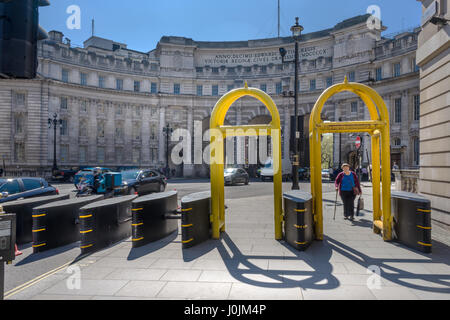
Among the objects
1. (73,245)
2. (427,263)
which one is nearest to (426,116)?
(427,263)

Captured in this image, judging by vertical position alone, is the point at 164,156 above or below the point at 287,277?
above

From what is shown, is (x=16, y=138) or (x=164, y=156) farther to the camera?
(x=164, y=156)

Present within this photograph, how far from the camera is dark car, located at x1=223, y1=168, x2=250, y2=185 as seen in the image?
26159 millimetres

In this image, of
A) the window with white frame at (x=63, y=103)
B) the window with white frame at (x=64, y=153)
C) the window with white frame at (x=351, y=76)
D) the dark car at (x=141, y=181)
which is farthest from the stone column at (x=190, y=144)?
the dark car at (x=141, y=181)

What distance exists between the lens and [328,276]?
16.2 ft

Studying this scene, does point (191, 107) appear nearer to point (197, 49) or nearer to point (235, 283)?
point (197, 49)

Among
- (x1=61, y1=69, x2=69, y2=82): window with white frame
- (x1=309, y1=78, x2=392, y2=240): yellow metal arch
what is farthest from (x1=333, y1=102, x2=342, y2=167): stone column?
(x1=61, y1=69, x2=69, y2=82): window with white frame

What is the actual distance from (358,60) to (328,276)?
41.9 m

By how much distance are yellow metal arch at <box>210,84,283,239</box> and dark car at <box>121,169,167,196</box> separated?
359 inches

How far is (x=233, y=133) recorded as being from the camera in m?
7.71

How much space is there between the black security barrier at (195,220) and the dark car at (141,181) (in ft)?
29.9

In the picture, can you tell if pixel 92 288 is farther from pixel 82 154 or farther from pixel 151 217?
pixel 82 154

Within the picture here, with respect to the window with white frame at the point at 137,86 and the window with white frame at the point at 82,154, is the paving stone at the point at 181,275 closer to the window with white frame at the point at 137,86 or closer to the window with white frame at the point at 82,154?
the window with white frame at the point at 82,154

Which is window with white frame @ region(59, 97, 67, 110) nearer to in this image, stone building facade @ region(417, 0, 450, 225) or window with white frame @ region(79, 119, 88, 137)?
window with white frame @ region(79, 119, 88, 137)
